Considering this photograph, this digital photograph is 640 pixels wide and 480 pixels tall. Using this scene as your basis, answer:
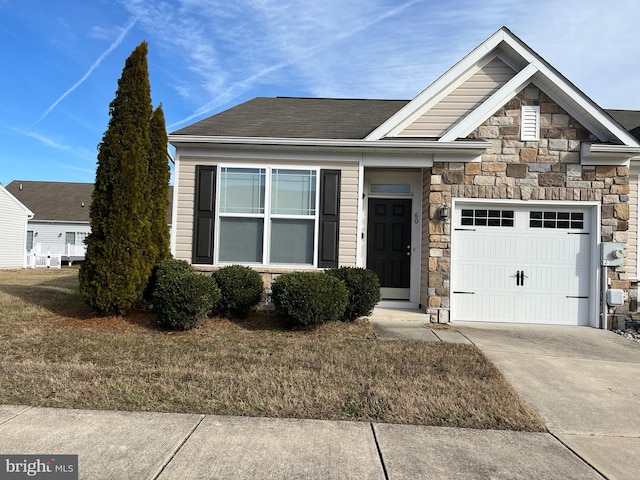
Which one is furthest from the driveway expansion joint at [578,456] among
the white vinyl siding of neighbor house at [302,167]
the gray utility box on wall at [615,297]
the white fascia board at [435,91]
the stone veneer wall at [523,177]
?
the white fascia board at [435,91]

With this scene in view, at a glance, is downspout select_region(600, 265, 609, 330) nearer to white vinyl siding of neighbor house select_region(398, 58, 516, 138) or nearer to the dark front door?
the dark front door

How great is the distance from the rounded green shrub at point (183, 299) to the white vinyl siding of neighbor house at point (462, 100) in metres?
4.72

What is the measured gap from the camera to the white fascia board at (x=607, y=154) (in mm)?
7531

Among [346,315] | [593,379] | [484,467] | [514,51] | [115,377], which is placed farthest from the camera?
[514,51]

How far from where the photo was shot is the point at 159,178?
7984mm

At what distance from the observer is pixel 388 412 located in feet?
12.3

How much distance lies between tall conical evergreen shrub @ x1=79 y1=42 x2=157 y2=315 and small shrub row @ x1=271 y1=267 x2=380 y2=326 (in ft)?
7.95

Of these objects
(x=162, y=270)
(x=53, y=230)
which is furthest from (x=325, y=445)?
(x=53, y=230)

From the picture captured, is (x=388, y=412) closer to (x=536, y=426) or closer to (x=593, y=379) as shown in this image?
(x=536, y=426)

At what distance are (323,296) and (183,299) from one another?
6.92 feet

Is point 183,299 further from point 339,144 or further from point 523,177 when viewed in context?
point 523,177

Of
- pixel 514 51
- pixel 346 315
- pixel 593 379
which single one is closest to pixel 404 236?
pixel 346 315

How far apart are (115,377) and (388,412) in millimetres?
2803

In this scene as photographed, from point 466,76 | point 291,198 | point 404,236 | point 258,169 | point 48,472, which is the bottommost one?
point 48,472
